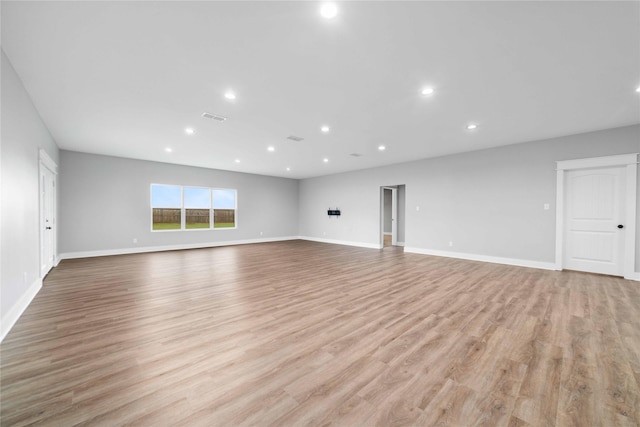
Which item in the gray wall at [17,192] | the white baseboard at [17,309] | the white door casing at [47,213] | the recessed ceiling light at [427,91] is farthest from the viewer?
the white door casing at [47,213]

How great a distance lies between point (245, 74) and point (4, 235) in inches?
115

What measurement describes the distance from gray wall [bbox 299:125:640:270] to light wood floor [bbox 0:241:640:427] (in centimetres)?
174

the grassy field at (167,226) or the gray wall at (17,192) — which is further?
the grassy field at (167,226)

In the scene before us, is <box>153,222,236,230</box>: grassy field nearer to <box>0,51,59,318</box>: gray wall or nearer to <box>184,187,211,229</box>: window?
<box>184,187,211,229</box>: window

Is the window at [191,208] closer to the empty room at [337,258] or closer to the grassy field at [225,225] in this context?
the grassy field at [225,225]

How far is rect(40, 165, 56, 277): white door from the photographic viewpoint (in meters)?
4.57

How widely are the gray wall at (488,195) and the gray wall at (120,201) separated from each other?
→ 5064mm

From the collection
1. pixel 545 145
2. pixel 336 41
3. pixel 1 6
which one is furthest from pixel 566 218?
pixel 1 6

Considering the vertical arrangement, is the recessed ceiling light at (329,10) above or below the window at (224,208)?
above

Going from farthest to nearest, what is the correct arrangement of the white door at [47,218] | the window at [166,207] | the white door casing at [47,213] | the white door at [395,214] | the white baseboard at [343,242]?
the white door at [395,214], the white baseboard at [343,242], the window at [166,207], the white door at [47,218], the white door casing at [47,213]

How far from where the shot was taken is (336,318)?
2.83m

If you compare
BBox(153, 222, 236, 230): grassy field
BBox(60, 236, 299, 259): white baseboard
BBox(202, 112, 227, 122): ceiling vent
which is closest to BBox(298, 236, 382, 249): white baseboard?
BBox(60, 236, 299, 259): white baseboard

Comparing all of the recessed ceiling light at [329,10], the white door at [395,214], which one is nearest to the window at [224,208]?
the white door at [395,214]

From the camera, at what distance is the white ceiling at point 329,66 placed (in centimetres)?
202
